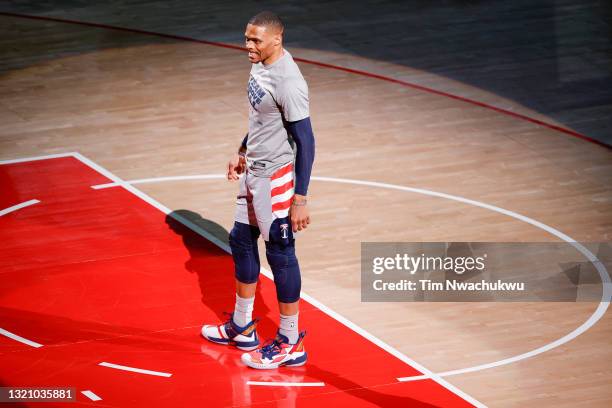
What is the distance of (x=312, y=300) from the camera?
8539mm

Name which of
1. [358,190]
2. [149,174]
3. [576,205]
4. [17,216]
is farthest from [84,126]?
[576,205]

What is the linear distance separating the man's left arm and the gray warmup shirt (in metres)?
0.06

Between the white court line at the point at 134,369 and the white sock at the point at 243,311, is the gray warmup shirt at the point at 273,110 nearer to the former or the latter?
the white sock at the point at 243,311

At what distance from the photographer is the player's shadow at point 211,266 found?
→ 8.39 m

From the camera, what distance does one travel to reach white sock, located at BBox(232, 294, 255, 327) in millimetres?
7664

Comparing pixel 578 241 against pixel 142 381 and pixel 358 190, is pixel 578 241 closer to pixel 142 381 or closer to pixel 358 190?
pixel 358 190

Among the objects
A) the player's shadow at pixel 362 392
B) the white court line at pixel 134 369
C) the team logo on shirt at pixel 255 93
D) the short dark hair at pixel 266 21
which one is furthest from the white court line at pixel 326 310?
the short dark hair at pixel 266 21

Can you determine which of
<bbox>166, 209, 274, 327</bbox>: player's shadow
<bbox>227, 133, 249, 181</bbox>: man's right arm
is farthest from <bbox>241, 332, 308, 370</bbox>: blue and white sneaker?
→ <bbox>227, 133, 249, 181</bbox>: man's right arm

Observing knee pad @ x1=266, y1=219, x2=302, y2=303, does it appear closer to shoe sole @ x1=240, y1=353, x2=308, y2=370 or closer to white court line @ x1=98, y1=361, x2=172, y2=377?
shoe sole @ x1=240, y1=353, x2=308, y2=370

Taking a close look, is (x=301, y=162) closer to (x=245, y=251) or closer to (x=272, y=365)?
(x=245, y=251)

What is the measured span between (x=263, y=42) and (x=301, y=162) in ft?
2.46

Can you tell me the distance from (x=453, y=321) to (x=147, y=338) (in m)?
2.13

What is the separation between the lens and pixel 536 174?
35.6 ft

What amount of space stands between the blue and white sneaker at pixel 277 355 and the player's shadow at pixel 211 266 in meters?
0.62
